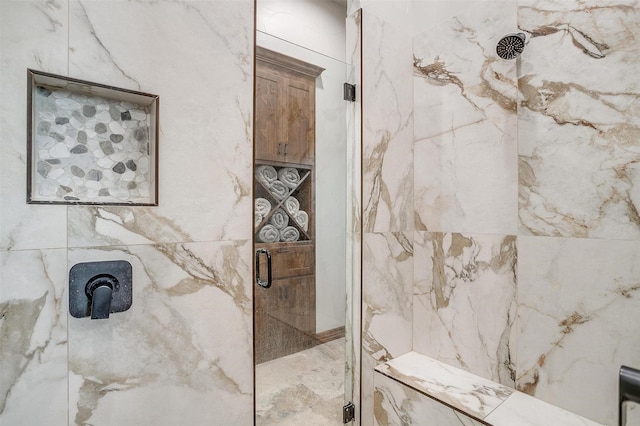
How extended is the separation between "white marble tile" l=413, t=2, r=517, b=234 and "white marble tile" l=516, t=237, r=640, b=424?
22 cm

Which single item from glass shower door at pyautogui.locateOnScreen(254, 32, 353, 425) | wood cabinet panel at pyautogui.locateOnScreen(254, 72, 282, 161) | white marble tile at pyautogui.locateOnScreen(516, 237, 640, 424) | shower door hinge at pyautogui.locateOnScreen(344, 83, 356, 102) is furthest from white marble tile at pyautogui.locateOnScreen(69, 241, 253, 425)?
white marble tile at pyautogui.locateOnScreen(516, 237, 640, 424)

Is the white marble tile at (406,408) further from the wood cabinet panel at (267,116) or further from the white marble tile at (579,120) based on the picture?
the wood cabinet panel at (267,116)

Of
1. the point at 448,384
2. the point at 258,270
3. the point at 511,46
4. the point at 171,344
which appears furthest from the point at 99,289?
the point at 511,46

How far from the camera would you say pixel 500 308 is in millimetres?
1433

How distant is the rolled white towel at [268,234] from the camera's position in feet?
4.74

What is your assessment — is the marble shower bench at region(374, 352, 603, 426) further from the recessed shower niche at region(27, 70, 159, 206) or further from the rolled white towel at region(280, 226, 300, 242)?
the recessed shower niche at region(27, 70, 159, 206)

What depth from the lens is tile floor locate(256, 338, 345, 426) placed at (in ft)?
5.12

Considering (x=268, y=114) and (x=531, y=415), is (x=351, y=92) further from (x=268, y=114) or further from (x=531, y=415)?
(x=531, y=415)

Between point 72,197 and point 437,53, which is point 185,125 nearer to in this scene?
point 72,197

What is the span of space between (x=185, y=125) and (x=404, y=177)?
1141 mm

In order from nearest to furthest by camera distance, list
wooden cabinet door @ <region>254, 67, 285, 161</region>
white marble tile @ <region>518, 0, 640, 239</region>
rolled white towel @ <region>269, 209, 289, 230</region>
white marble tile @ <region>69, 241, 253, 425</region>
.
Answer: white marble tile @ <region>69, 241, 253, 425</region> < white marble tile @ <region>518, 0, 640, 239</region> < wooden cabinet door @ <region>254, 67, 285, 161</region> < rolled white towel @ <region>269, 209, 289, 230</region>

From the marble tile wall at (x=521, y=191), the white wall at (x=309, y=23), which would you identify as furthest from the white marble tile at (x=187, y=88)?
the marble tile wall at (x=521, y=191)

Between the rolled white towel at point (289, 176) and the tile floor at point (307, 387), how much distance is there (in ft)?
2.93

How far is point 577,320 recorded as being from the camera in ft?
3.97
